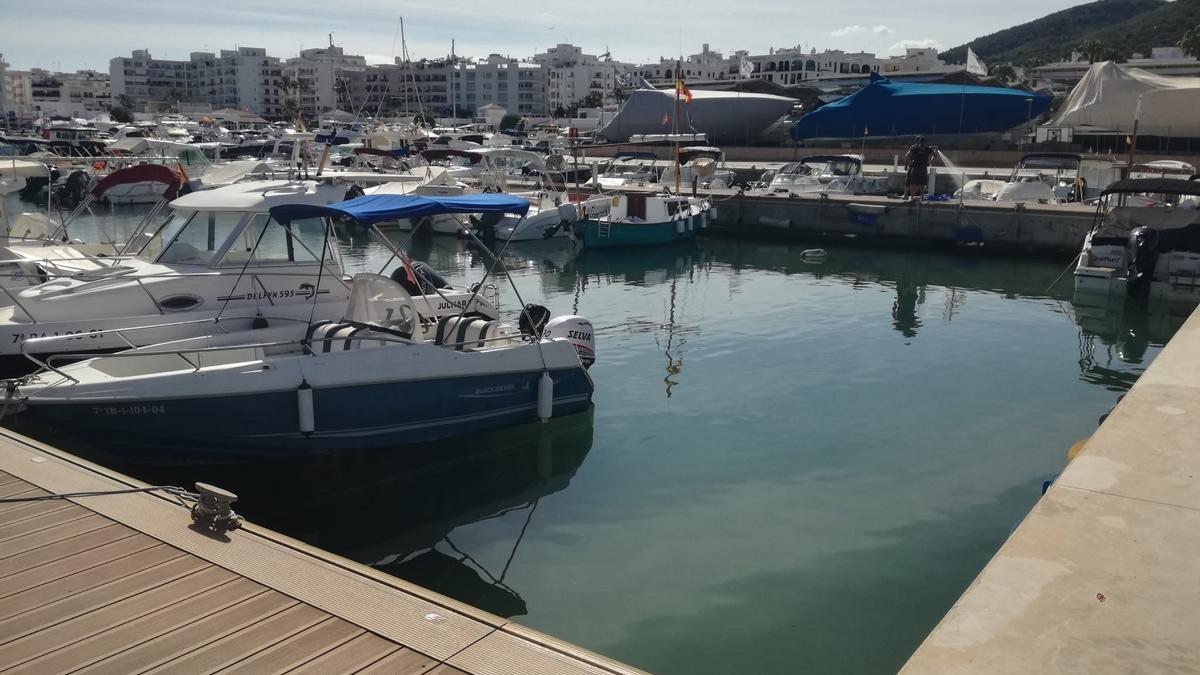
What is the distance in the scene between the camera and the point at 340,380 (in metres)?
10.2

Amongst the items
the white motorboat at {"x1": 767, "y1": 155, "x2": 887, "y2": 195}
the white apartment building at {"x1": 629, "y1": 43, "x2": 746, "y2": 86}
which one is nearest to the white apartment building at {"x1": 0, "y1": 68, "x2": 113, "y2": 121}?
the white apartment building at {"x1": 629, "y1": 43, "x2": 746, "y2": 86}

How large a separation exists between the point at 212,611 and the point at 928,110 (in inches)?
1981

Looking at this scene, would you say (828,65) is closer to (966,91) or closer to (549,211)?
(966,91)

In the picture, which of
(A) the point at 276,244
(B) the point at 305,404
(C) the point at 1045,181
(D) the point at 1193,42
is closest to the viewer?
(B) the point at 305,404

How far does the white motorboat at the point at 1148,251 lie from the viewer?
21906mm

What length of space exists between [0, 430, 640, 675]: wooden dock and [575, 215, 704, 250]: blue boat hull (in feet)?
80.9

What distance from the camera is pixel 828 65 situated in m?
137

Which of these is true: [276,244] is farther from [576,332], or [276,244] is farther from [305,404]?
[576,332]

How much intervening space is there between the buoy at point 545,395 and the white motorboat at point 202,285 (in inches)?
90.9

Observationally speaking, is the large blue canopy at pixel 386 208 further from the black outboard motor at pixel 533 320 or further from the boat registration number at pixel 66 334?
the boat registration number at pixel 66 334

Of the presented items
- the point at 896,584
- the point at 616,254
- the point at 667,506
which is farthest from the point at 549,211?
the point at 896,584

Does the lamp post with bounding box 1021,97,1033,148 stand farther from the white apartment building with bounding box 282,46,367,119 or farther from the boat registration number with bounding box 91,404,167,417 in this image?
the white apartment building with bounding box 282,46,367,119

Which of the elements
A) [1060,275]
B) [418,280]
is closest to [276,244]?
[418,280]

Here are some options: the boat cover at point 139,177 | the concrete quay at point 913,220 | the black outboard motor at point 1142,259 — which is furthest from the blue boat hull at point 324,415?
the concrete quay at point 913,220
